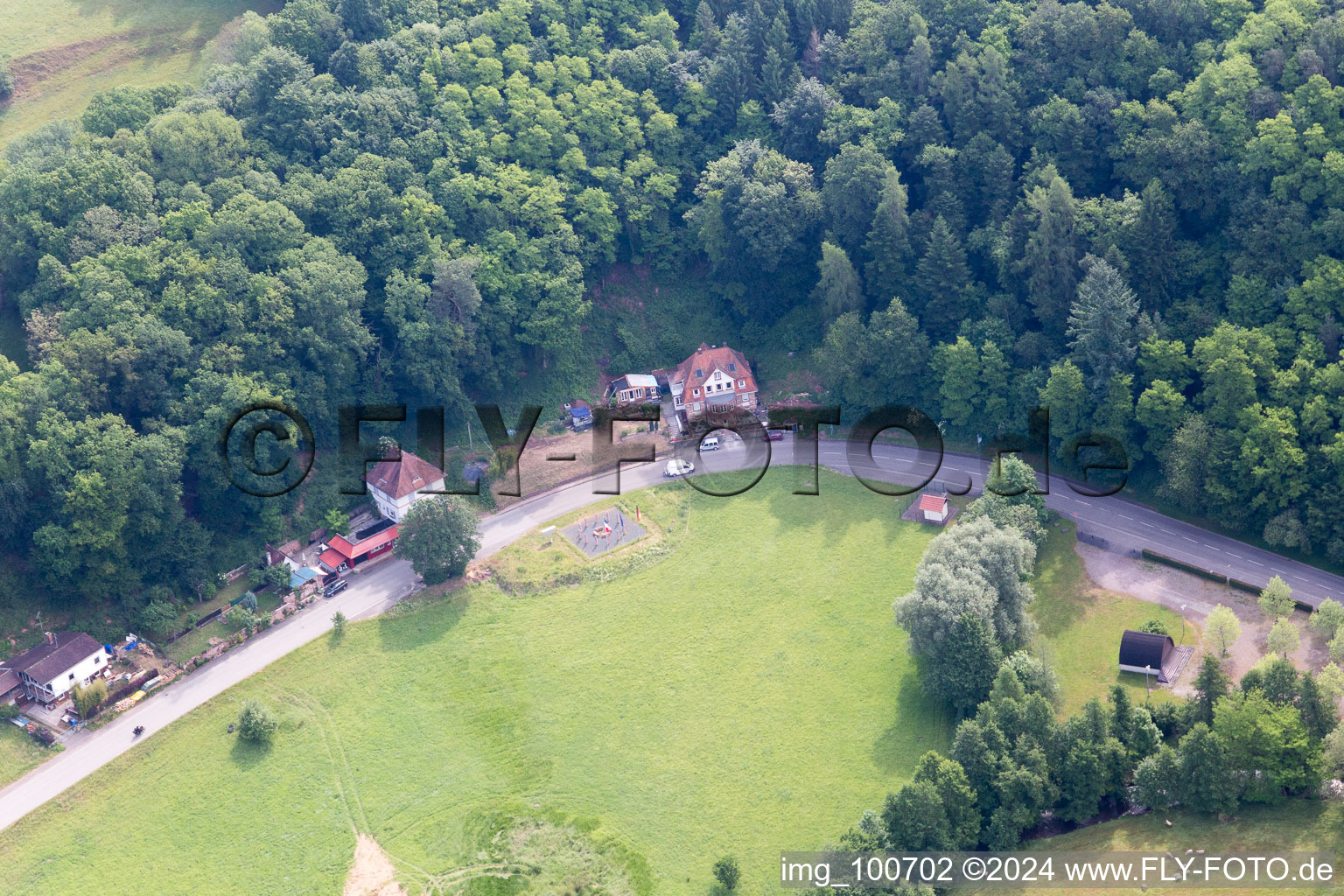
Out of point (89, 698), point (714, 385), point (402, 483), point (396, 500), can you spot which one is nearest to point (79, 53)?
point (402, 483)

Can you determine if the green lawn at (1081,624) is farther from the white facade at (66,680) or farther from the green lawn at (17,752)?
the green lawn at (17,752)

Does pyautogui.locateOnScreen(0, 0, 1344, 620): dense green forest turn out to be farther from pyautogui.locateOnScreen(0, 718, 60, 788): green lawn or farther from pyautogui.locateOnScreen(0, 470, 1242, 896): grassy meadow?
pyautogui.locateOnScreen(0, 470, 1242, 896): grassy meadow

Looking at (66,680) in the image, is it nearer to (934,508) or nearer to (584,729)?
(584,729)

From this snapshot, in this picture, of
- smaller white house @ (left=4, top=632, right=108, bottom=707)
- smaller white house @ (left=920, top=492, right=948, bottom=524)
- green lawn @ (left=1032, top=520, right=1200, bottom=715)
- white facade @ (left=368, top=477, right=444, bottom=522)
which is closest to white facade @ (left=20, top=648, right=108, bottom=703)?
smaller white house @ (left=4, top=632, right=108, bottom=707)

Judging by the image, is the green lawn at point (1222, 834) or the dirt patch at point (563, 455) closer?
the green lawn at point (1222, 834)

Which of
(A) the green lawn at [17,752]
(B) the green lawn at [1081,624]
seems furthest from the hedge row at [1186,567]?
(A) the green lawn at [17,752]

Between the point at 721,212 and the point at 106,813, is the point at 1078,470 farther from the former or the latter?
the point at 106,813
